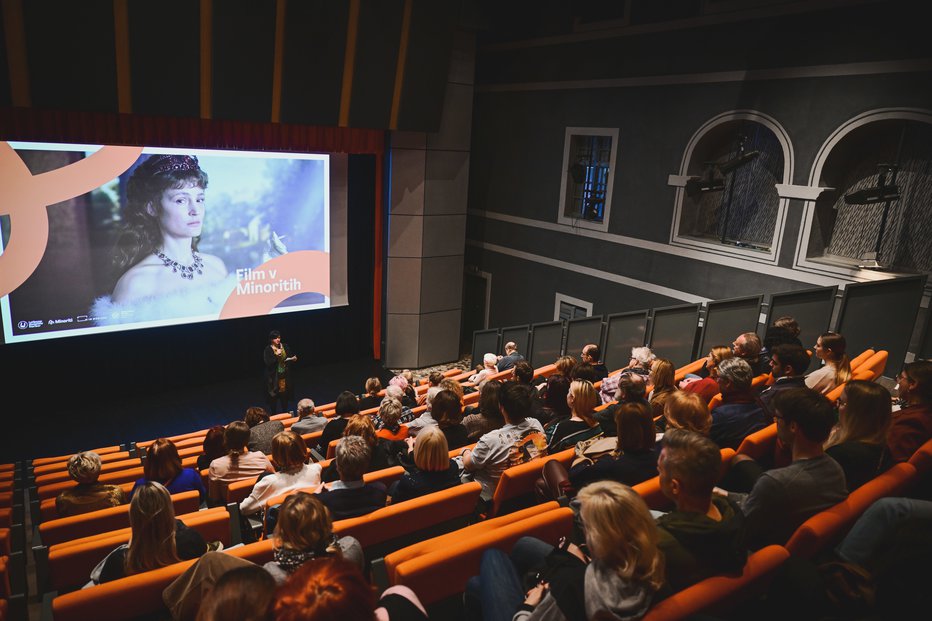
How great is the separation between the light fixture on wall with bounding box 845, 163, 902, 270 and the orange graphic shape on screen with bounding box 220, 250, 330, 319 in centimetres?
780

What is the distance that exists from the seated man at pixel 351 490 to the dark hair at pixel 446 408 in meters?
1.05

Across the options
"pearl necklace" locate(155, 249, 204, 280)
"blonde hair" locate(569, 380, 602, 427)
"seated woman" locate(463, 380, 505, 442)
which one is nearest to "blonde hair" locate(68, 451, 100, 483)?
"seated woman" locate(463, 380, 505, 442)

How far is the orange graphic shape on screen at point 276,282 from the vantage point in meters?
9.51

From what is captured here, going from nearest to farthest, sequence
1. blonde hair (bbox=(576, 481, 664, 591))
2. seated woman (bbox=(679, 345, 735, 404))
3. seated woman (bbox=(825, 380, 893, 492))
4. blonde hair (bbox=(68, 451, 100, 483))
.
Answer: blonde hair (bbox=(576, 481, 664, 591)), seated woman (bbox=(825, 380, 893, 492)), blonde hair (bbox=(68, 451, 100, 483)), seated woman (bbox=(679, 345, 735, 404))

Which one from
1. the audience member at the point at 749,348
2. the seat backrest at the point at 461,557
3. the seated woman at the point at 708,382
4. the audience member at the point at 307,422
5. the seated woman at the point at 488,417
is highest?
the audience member at the point at 749,348

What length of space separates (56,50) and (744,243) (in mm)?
9179

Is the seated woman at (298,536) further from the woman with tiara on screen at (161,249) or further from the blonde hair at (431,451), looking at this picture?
the woman with tiara on screen at (161,249)

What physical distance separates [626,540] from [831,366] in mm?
3158

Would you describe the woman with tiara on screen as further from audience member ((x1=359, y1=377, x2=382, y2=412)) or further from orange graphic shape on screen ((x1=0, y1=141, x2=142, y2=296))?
audience member ((x1=359, y1=377, x2=382, y2=412))

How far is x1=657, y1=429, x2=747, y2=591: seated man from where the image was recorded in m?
2.06

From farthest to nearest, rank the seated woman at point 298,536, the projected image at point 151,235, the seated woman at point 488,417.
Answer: the projected image at point 151,235 → the seated woman at point 488,417 → the seated woman at point 298,536

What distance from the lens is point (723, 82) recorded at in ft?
27.2

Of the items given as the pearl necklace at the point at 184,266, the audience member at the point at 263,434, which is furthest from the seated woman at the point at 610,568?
the pearl necklace at the point at 184,266

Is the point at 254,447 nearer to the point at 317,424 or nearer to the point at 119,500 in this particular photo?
the point at 317,424
